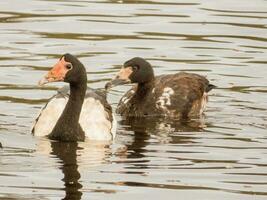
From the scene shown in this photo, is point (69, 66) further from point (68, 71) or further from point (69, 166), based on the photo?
point (69, 166)

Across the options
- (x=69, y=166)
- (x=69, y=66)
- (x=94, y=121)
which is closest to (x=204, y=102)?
(x=94, y=121)

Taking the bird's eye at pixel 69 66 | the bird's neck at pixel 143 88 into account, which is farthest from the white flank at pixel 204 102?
the bird's eye at pixel 69 66

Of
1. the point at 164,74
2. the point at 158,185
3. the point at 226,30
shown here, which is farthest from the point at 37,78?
the point at 158,185

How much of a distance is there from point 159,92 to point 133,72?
0.69 m

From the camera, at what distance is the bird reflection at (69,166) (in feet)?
50.5

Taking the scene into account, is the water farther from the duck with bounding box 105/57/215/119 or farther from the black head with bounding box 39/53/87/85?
the black head with bounding box 39/53/87/85

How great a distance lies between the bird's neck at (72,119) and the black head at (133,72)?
2.45m

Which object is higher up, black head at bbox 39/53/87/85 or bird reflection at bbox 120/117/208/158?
black head at bbox 39/53/87/85

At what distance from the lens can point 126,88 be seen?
24.5m

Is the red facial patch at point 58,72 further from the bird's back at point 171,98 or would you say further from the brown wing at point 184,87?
the brown wing at point 184,87

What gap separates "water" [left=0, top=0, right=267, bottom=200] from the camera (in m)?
16.0

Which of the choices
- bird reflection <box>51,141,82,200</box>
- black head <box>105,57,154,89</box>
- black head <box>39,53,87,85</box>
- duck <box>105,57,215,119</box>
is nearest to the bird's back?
duck <box>105,57,215,119</box>

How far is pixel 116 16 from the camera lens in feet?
96.0

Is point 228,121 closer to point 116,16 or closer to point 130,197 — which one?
point 130,197
